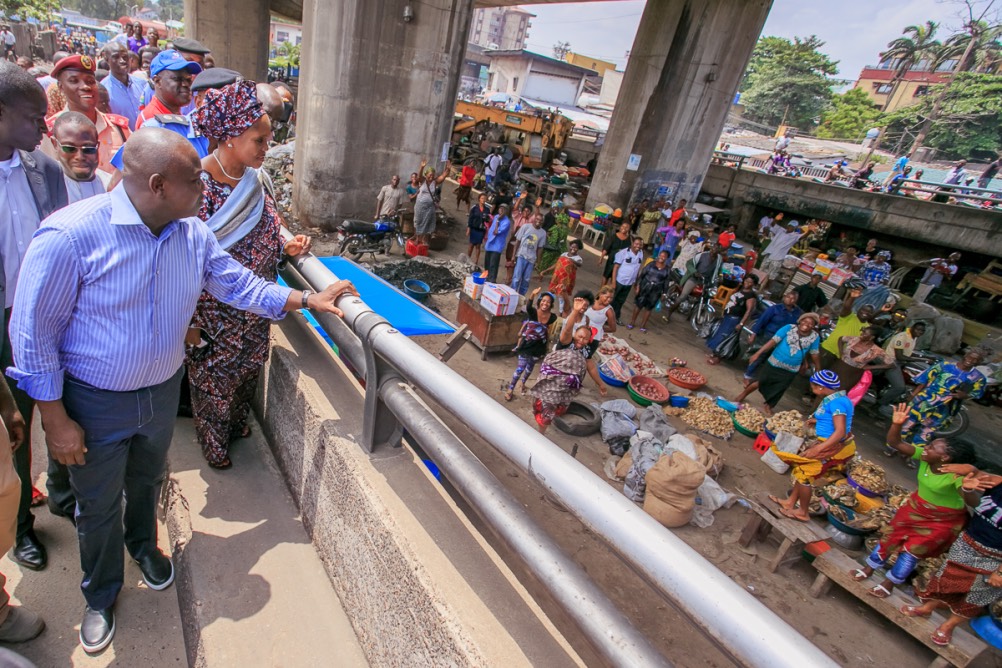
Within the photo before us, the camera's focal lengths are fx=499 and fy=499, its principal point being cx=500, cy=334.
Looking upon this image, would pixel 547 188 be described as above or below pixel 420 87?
below

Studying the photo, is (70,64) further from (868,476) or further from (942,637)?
(868,476)

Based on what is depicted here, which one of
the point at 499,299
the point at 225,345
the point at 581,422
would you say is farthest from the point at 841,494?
the point at 225,345

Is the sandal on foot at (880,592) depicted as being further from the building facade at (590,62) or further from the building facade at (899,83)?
the building facade at (590,62)

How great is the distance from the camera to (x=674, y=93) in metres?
13.9

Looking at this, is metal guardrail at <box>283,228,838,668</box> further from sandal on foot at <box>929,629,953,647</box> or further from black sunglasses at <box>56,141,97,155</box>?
sandal on foot at <box>929,629,953,647</box>

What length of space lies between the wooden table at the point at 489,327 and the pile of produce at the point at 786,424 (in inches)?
137

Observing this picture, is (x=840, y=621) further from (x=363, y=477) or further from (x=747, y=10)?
(x=747, y=10)

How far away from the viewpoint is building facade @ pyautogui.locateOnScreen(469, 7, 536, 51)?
9656 cm

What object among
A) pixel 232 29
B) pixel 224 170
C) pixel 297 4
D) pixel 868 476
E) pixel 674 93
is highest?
pixel 297 4

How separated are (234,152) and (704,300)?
8699 millimetres

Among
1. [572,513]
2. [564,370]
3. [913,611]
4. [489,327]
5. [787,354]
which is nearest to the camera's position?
[572,513]

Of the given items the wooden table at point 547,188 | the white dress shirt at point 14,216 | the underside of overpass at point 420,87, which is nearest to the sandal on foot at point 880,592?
the white dress shirt at point 14,216

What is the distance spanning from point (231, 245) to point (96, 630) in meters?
1.47

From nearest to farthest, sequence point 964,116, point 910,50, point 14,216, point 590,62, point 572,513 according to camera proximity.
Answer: point 572,513
point 14,216
point 964,116
point 910,50
point 590,62
